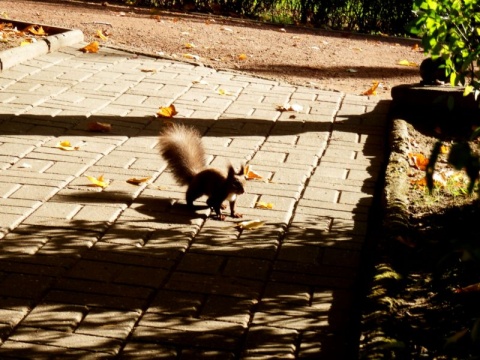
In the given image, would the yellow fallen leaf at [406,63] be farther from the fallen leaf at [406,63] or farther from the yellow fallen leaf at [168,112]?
the yellow fallen leaf at [168,112]

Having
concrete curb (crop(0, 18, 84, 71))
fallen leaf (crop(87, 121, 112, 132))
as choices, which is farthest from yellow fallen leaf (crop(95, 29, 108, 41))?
fallen leaf (crop(87, 121, 112, 132))

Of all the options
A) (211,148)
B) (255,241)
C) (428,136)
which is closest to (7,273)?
(255,241)

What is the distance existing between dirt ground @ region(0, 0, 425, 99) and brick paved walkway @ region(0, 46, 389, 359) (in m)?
1.54

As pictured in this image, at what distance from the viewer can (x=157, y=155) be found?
22.5 ft

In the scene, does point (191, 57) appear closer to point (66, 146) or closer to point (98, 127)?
point (98, 127)

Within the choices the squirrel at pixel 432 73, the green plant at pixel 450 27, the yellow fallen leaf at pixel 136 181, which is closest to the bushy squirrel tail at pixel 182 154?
the yellow fallen leaf at pixel 136 181

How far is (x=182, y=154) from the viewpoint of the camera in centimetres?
585

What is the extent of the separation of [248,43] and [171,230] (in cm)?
714

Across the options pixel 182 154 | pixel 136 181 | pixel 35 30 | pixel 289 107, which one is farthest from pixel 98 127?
pixel 35 30

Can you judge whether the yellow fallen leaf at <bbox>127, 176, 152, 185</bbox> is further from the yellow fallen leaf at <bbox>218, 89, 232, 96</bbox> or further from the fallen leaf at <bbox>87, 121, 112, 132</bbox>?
the yellow fallen leaf at <bbox>218, 89, 232, 96</bbox>

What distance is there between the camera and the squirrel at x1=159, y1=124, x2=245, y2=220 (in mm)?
5566

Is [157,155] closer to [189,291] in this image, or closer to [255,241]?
[255,241]

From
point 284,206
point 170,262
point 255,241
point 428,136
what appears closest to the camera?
point 170,262

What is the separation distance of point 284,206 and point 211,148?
4.62 feet
